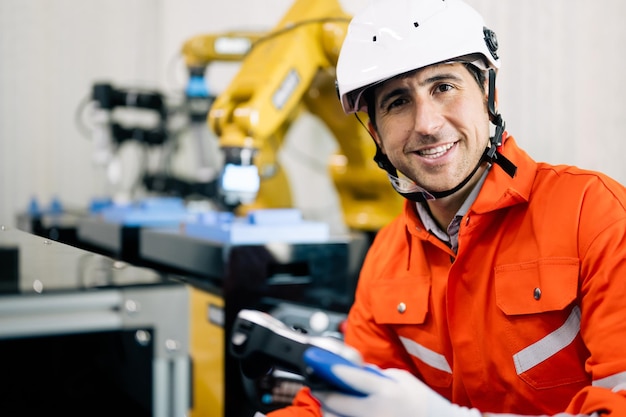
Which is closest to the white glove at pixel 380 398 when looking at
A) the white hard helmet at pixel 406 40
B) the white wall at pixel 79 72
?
the white hard helmet at pixel 406 40

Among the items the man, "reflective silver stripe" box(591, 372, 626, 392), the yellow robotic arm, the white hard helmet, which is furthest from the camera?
the yellow robotic arm

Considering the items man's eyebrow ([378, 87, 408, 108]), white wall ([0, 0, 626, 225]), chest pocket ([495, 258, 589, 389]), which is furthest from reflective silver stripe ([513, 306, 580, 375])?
white wall ([0, 0, 626, 225])

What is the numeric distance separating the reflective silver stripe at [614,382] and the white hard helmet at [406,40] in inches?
24.2

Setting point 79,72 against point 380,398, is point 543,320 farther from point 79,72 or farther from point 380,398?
point 79,72

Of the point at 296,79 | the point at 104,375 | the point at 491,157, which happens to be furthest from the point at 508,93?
the point at 104,375

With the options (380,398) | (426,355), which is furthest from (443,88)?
(380,398)

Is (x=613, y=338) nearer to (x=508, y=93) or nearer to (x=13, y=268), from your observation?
(x=13, y=268)

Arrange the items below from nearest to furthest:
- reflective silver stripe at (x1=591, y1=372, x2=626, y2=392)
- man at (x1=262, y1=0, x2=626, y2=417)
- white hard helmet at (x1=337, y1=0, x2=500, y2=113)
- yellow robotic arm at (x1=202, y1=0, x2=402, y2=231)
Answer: reflective silver stripe at (x1=591, y1=372, x2=626, y2=392) < man at (x1=262, y1=0, x2=626, y2=417) < white hard helmet at (x1=337, y1=0, x2=500, y2=113) < yellow robotic arm at (x1=202, y1=0, x2=402, y2=231)

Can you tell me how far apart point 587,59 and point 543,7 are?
211mm

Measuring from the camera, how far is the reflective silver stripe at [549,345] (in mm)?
1219

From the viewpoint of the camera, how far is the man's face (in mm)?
1355

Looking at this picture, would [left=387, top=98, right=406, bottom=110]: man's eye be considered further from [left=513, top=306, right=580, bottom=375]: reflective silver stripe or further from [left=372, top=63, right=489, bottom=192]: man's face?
[left=513, top=306, right=580, bottom=375]: reflective silver stripe

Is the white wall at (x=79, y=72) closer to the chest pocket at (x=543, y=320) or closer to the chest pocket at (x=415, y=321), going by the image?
the chest pocket at (x=415, y=321)

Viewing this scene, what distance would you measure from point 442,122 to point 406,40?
170 millimetres
